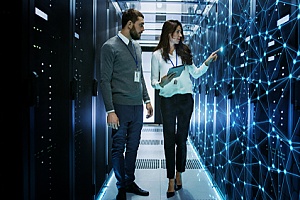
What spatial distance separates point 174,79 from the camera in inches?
111

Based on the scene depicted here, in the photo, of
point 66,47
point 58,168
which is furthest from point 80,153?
point 66,47

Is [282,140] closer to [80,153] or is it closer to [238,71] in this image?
[238,71]

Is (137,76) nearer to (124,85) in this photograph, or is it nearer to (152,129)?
(124,85)

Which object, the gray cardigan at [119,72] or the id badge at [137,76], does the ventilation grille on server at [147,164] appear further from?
the id badge at [137,76]

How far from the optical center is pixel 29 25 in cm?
120

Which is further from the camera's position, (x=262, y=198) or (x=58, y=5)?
(x=262, y=198)

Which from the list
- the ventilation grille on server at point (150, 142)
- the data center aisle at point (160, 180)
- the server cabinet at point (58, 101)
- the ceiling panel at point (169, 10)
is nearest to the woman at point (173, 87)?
the data center aisle at point (160, 180)

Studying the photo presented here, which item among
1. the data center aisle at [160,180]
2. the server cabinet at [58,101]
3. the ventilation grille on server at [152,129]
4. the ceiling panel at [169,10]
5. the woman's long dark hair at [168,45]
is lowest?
the data center aisle at [160,180]

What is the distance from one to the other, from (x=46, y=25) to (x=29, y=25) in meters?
0.31

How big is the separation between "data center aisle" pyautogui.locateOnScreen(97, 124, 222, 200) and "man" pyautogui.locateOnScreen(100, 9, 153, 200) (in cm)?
35

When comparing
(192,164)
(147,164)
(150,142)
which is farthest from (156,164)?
(150,142)
